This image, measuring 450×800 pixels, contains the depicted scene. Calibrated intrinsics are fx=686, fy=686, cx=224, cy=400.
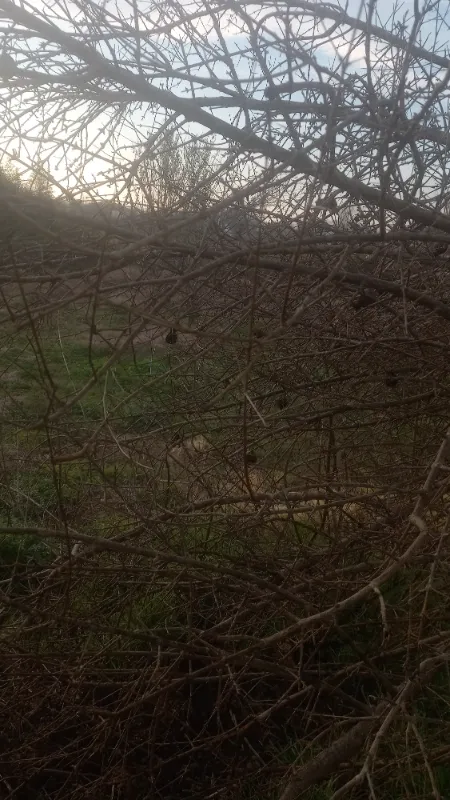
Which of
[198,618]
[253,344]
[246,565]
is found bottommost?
[198,618]

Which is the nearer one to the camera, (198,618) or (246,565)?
(246,565)

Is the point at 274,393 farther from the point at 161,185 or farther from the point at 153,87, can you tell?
the point at 153,87

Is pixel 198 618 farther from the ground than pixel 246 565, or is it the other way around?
pixel 246 565

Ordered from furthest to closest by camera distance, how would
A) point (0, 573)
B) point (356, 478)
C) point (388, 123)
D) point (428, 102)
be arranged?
point (0, 573)
point (356, 478)
point (388, 123)
point (428, 102)

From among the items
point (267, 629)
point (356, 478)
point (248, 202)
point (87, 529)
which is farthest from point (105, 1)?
point (267, 629)

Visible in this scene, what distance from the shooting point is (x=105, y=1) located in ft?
6.69

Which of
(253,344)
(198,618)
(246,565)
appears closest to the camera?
(253,344)

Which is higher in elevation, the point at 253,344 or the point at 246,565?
the point at 253,344

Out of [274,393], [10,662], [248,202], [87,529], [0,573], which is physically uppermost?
[248,202]

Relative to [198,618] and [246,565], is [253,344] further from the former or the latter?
[198,618]

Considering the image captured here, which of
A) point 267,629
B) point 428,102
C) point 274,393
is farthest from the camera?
point 267,629

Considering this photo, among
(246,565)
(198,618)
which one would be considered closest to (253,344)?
(246,565)

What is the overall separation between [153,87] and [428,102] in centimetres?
76

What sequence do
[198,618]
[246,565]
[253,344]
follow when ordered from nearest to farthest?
[253,344] < [246,565] < [198,618]
